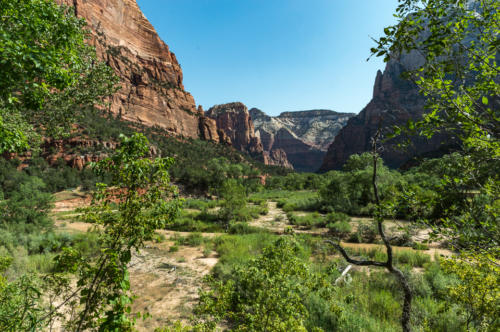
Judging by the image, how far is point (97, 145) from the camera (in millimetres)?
37125

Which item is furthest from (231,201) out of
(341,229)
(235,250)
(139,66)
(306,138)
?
(306,138)

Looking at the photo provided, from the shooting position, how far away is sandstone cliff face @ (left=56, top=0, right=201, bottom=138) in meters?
59.0

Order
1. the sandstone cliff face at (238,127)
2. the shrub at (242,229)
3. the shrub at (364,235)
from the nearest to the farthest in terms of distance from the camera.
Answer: the shrub at (364,235), the shrub at (242,229), the sandstone cliff face at (238,127)

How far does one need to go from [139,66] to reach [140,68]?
39.9 inches

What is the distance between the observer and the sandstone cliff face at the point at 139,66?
2322 inches

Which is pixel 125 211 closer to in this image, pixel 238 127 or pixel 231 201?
pixel 231 201

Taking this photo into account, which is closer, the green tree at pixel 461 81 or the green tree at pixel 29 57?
the green tree at pixel 461 81

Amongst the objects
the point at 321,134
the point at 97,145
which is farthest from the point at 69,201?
the point at 321,134

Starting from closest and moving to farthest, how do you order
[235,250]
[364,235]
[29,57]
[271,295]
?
[29,57] → [271,295] → [235,250] → [364,235]

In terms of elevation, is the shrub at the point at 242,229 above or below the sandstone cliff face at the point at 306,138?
below

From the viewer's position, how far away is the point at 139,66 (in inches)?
2729

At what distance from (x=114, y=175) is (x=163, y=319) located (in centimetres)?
484

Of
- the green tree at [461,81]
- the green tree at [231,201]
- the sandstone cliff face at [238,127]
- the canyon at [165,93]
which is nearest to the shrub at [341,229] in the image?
the green tree at [231,201]

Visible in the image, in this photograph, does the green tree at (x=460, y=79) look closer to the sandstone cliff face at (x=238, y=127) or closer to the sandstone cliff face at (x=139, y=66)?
the sandstone cliff face at (x=139, y=66)
